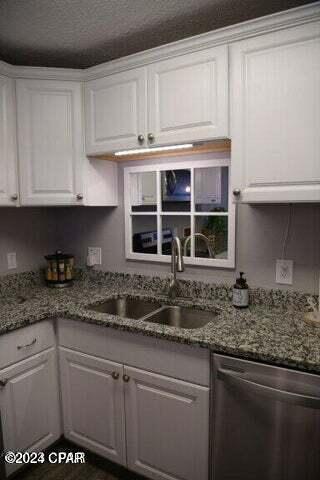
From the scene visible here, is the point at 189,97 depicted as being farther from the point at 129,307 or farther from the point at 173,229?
the point at 129,307

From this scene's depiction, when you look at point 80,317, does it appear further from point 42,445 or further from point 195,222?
point 195,222

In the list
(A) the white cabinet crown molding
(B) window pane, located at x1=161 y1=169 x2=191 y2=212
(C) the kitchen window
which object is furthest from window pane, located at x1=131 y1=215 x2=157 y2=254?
(A) the white cabinet crown molding

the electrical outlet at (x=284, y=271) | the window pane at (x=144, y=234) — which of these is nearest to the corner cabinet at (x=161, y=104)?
the window pane at (x=144, y=234)

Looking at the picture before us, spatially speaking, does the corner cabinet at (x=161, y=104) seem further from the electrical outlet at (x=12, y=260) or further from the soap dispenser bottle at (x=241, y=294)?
the electrical outlet at (x=12, y=260)

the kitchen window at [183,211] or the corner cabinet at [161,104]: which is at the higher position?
the corner cabinet at [161,104]

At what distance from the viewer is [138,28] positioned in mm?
1627

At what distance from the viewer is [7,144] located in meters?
1.87

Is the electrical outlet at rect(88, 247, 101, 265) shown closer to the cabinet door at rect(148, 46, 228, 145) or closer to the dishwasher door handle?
the cabinet door at rect(148, 46, 228, 145)

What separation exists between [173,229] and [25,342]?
3.51 ft

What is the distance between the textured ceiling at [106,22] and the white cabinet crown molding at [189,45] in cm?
10

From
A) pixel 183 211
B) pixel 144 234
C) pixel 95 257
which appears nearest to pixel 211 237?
pixel 183 211

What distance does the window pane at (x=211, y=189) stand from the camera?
188 cm

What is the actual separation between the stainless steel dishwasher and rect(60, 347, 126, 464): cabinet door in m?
0.51

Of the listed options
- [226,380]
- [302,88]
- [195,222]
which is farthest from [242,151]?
[226,380]
